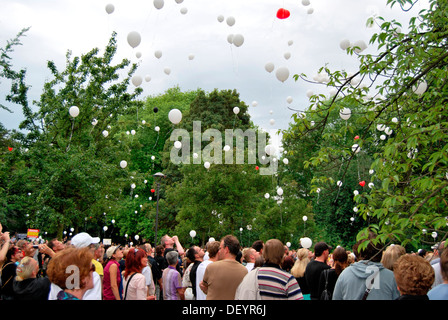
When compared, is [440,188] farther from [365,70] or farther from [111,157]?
[111,157]

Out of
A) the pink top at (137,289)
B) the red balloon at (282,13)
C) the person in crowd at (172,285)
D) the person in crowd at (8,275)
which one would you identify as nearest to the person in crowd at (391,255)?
the pink top at (137,289)

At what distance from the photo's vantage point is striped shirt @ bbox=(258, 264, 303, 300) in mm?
3518

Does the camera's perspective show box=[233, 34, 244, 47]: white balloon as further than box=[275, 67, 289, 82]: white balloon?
Yes

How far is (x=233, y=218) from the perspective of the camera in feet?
75.9

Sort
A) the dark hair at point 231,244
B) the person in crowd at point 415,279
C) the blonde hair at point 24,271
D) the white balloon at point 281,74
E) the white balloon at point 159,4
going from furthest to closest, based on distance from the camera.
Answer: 1. the white balloon at point 159,4
2. the white balloon at point 281,74
3. the dark hair at point 231,244
4. the blonde hair at point 24,271
5. the person in crowd at point 415,279

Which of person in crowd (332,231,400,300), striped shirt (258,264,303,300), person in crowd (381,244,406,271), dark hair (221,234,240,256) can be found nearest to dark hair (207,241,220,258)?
dark hair (221,234,240,256)

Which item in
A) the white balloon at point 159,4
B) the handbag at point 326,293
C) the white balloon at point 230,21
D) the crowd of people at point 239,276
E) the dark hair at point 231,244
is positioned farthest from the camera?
the white balloon at point 230,21

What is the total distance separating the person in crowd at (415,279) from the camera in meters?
3.05

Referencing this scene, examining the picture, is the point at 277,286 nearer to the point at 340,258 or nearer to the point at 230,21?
the point at 340,258

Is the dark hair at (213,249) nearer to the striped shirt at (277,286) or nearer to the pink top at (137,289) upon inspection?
the pink top at (137,289)

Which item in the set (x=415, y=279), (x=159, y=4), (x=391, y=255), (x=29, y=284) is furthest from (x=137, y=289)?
(x=159, y=4)

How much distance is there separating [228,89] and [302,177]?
9.44m

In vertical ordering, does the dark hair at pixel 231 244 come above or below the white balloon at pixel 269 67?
below

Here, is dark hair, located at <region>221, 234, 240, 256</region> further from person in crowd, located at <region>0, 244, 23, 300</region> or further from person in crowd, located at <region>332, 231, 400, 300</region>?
person in crowd, located at <region>0, 244, 23, 300</region>
